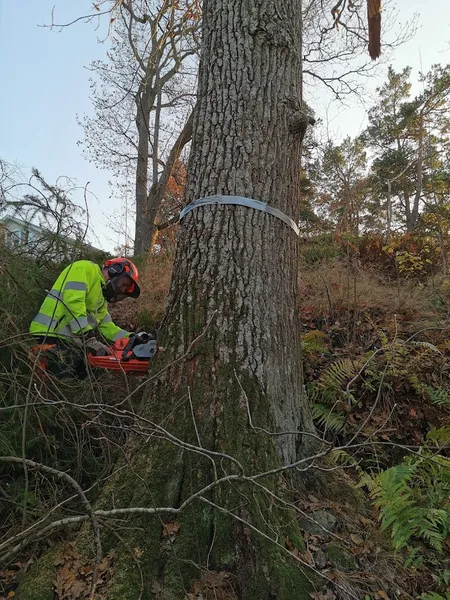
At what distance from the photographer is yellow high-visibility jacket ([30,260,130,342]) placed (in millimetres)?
3475

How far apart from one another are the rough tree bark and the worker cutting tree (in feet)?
3.33

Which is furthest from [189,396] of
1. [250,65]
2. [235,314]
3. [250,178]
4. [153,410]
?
[250,65]

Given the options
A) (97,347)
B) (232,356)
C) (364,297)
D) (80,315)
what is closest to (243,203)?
(232,356)

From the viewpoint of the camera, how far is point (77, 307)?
3.72 metres

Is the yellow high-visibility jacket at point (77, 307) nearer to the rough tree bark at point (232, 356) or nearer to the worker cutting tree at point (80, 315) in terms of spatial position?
the worker cutting tree at point (80, 315)

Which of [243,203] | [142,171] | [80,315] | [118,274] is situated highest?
[142,171]

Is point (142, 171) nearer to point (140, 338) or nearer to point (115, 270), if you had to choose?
point (115, 270)

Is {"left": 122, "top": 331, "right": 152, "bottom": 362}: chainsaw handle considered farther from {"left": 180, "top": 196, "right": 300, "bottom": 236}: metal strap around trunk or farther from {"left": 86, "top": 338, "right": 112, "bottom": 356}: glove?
{"left": 180, "top": 196, "right": 300, "bottom": 236}: metal strap around trunk

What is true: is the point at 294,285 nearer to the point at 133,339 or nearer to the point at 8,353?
the point at 133,339

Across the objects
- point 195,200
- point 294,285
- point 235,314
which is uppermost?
point 195,200

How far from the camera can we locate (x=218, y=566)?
2.00m

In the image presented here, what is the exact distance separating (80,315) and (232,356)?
5.99 feet

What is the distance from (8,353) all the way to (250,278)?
181 centimetres

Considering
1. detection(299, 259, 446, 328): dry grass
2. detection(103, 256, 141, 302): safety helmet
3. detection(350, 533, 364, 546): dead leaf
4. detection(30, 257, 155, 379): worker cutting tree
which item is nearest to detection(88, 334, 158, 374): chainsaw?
detection(30, 257, 155, 379): worker cutting tree
